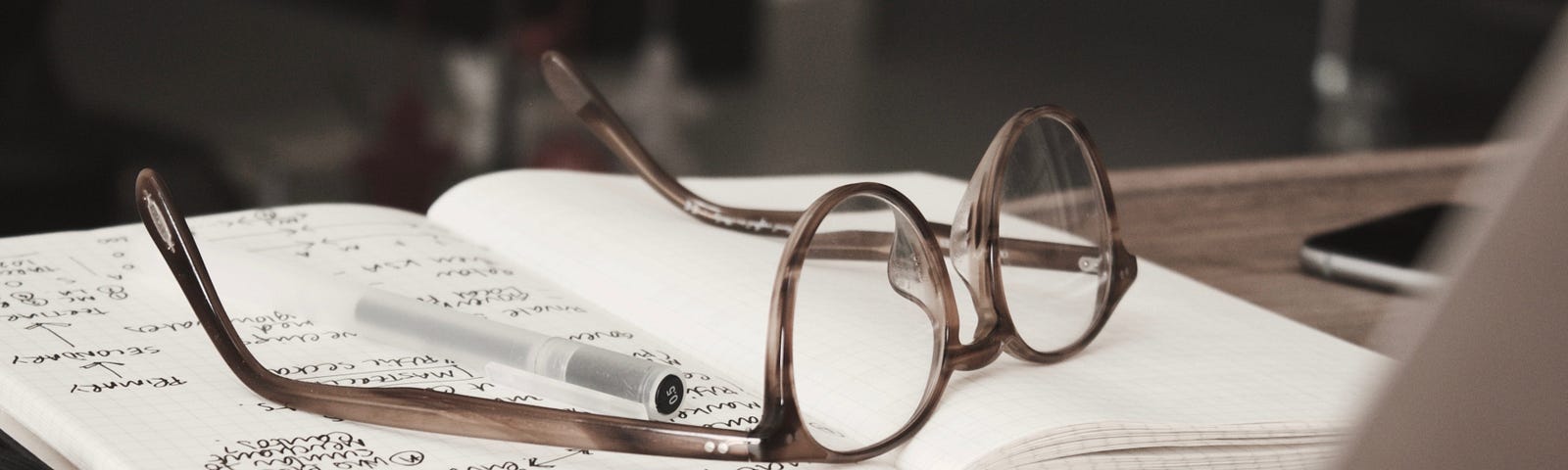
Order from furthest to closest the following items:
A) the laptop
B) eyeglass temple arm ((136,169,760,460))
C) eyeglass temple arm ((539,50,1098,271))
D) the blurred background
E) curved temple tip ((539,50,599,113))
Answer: the blurred background
curved temple tip ((539,50,599,113))
eyeglass temple arm ((539,50,1098,271))
eyeglass temple arm ((136,169,760,460))
the laptop

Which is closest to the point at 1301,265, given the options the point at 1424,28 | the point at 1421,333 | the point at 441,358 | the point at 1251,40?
the point at 441,358

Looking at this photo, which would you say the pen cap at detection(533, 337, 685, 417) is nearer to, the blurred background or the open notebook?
the open notebook

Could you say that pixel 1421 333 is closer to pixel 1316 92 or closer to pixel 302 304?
pixel 302 304

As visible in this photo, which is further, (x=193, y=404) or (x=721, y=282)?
(x=721, y=282)

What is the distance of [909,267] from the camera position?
42 centimetres

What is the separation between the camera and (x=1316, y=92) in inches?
125

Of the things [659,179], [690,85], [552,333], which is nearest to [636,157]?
[659,179]

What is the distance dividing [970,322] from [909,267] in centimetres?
4

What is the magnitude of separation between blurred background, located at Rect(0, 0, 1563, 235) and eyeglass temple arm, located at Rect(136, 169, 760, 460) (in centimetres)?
139

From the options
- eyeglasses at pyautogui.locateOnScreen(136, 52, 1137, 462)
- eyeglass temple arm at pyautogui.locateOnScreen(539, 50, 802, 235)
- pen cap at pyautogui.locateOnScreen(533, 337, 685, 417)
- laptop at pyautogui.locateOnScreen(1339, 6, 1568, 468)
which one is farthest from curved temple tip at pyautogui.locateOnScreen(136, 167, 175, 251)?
laptop at pyautogui.locateOnScreen(1339, 6, 1568, 468)

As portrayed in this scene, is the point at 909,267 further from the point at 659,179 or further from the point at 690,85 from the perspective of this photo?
the point at 690,85

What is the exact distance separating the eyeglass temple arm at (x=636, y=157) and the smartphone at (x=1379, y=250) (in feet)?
0.79

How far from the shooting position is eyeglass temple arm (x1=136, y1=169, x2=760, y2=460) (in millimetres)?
353

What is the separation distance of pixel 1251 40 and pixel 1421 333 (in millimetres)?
3096
